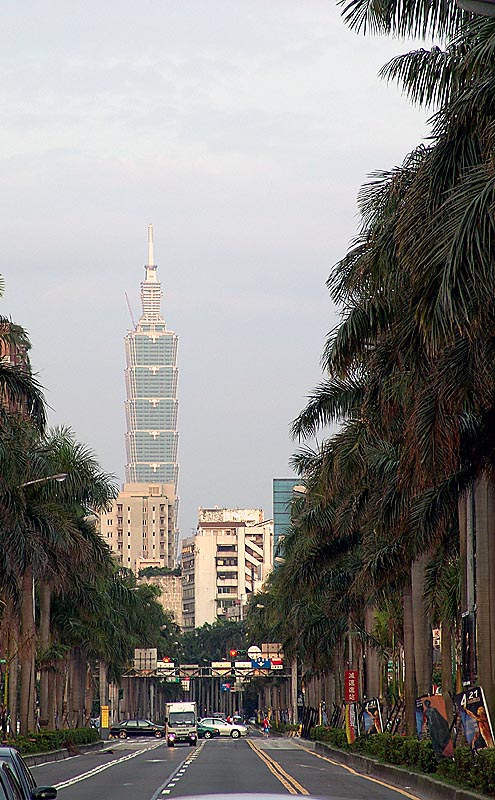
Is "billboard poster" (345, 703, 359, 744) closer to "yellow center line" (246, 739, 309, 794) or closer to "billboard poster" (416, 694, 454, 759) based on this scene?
"yellow center line" (246, 739, 309, 794)

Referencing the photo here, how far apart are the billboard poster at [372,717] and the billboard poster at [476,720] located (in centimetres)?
2258

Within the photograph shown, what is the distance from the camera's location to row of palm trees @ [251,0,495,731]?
18.0 m

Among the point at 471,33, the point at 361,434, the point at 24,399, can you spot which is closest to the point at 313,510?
the point at 361,434

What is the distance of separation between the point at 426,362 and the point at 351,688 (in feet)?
122

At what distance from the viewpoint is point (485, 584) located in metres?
29.5

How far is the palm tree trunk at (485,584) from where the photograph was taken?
2878 centimetres

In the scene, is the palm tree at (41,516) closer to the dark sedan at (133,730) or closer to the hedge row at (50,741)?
the hedge row at (50,741)

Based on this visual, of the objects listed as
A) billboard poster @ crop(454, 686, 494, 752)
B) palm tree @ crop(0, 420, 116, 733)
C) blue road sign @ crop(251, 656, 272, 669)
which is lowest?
blue road sign @ crop(251, 656, 272, 669)

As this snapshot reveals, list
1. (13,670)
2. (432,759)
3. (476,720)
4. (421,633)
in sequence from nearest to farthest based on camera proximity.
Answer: (476,720), (432,759), (421,633), (13,670)

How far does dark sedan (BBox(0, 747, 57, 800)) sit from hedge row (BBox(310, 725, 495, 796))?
10.7m

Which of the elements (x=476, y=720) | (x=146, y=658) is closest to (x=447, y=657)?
(x=476, y=720)

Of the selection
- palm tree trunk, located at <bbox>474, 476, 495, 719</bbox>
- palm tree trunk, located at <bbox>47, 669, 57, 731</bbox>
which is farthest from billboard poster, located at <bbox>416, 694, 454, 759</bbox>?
palm tree trunk, located at <bbox>47, 669, 57, 731</bbox>

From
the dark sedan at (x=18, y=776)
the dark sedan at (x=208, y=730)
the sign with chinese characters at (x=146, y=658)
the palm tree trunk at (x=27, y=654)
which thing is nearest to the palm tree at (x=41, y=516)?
the palm tree trunk at (x=27, y=654)

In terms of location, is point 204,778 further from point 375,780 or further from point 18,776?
point 18,776
